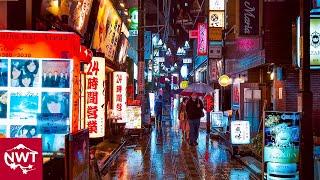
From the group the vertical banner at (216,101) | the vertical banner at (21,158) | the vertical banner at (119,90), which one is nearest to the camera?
the vertical banner at (21,158)

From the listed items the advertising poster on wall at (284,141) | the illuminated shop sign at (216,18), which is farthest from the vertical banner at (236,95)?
the advertising poster on wall at (284,141)

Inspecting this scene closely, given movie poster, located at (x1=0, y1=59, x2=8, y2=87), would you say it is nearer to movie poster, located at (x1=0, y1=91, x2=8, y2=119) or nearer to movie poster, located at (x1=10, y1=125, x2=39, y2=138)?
movie poster, located at (x1=0, y1=91, x2=8, y2=119)

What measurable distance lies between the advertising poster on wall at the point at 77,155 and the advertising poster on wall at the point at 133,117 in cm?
1852

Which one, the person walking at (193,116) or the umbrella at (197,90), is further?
the umbrella at (197,90)

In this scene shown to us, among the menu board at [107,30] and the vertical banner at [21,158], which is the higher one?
the menu board at [107,30]

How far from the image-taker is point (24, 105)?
10.3 meters

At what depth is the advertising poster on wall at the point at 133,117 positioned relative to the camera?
27136 millimetres

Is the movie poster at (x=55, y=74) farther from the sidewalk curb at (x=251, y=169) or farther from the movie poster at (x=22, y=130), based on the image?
the sidewalk curb at (x=251, y=169)


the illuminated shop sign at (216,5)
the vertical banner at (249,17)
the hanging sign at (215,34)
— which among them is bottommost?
the vertical banner at (249,17)

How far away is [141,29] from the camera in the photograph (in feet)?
101

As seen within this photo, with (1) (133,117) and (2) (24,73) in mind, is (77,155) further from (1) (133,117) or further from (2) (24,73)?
(1) (133,117)

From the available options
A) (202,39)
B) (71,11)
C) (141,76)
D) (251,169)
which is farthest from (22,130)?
(202,39)

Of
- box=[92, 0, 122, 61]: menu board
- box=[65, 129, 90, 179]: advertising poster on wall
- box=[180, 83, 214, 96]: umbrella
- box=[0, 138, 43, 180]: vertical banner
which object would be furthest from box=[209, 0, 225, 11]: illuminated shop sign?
box=[0, 138, 43, 180]: vertical banner

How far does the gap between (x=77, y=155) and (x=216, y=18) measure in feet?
81.5
